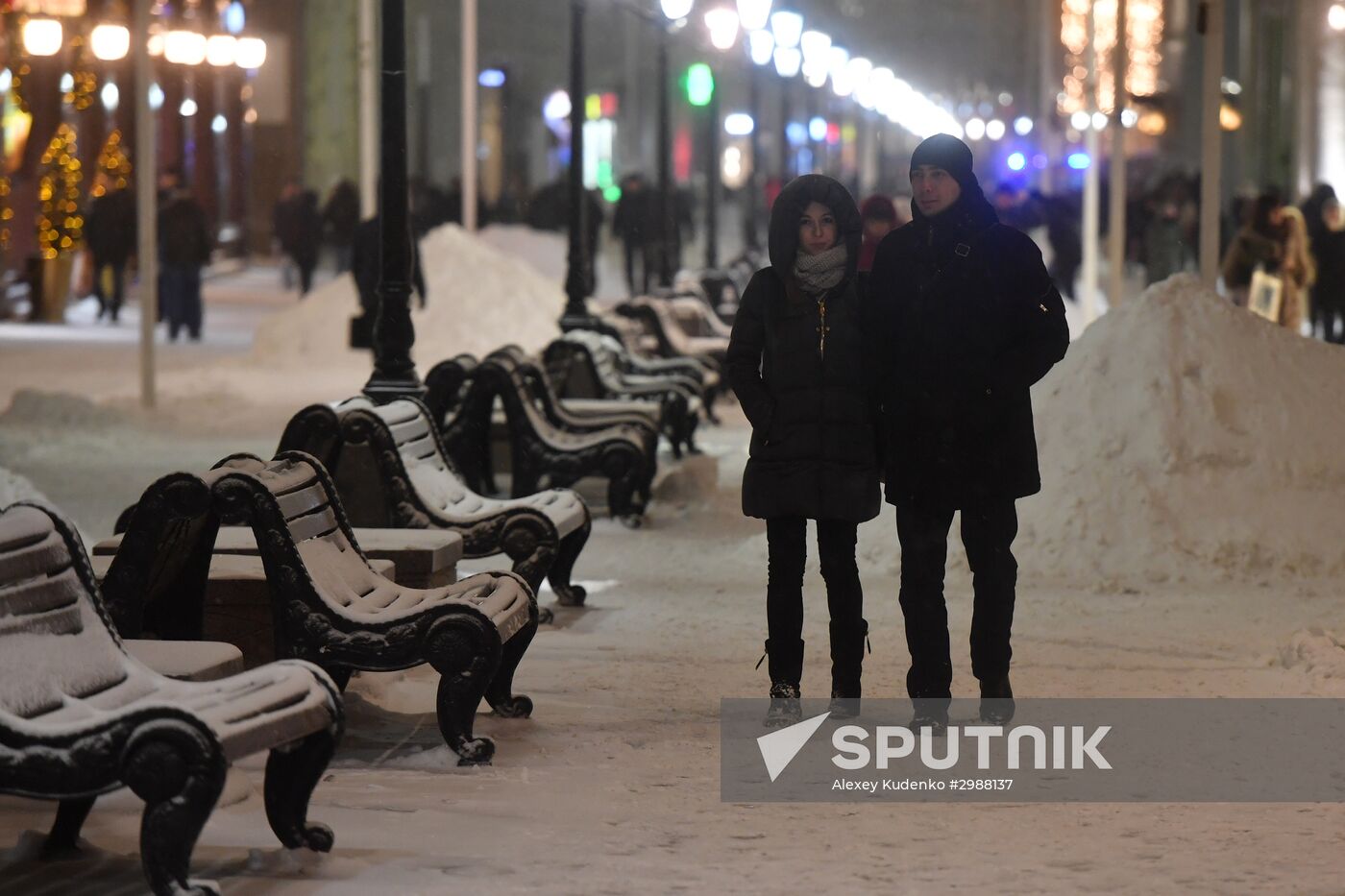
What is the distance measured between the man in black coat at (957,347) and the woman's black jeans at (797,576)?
295 mm

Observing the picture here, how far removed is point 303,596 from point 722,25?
29.5 meters

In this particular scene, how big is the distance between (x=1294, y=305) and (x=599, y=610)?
15.1m

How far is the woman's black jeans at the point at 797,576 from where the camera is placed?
7883 mm

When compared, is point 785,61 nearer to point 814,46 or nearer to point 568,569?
point 814,46

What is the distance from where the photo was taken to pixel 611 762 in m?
7.42

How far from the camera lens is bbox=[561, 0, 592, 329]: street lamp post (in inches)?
818

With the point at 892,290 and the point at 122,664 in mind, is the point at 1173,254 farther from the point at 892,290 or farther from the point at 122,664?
the point at 122,664

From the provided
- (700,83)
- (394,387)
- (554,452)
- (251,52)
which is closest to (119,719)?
(394,387)

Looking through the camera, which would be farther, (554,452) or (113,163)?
(113,163)

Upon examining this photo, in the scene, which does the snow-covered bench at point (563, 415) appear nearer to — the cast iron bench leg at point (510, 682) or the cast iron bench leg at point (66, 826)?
the cast iron bench leg at point (510, 682)

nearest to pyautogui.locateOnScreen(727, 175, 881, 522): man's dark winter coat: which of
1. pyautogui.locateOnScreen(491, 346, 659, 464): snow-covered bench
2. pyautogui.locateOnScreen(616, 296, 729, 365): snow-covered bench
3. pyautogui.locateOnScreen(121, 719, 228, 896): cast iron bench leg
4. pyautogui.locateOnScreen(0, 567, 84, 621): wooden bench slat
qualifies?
pyautogui.locateOnScreen(0, 567, 84, 621): wooden bench slat

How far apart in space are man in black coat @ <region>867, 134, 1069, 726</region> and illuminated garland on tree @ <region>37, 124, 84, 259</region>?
28.2m

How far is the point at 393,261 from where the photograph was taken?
12.1 m

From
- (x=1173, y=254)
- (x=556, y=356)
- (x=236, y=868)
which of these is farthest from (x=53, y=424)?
(x=1173, y=254)
